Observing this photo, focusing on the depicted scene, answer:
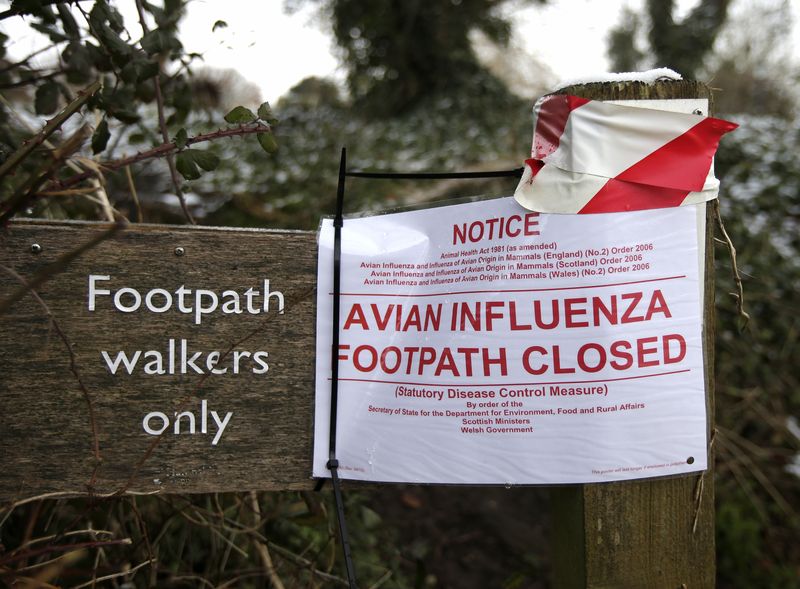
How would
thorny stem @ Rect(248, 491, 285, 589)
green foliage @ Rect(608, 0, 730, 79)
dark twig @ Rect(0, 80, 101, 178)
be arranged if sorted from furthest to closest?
green foliage @ Rect(608, 0, 730, 79)
thorny stem @ Rect(248, 491, 285, 589)
dark twig @ Rect(0, 80, 101, 178)

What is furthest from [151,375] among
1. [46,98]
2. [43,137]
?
[46,98]

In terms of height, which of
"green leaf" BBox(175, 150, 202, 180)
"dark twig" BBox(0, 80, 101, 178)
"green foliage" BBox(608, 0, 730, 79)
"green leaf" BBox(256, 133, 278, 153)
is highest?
"green foliage" BBox(608, 0, 730, 79)

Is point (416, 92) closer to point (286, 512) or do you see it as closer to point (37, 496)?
point (286, 512)

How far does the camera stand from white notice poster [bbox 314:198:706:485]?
4.09ft

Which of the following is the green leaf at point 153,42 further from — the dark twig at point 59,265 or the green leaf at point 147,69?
the dark twig at point 59,265

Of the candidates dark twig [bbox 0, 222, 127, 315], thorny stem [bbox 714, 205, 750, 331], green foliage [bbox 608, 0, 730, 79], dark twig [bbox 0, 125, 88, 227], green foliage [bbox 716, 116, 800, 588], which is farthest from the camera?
green foliage [bbox 608, 0, 730, 79]

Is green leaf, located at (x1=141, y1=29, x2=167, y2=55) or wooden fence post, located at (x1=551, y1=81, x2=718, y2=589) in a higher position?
green leaf, located at (x1=141, y1=29, x2=167, y2=55)

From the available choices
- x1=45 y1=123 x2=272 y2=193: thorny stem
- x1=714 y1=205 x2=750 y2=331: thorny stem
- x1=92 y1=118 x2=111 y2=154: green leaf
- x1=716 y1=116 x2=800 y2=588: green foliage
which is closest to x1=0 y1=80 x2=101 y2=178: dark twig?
x1=45 y1=123 x2=272 y2=193: thorny stem

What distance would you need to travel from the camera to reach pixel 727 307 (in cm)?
365

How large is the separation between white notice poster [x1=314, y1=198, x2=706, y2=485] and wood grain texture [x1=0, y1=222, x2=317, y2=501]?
2.9 inches

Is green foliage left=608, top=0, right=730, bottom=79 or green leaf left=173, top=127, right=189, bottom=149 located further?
green foliage left=608, top=0, right=730, bottom=79

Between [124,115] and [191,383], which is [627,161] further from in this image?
[124,115]

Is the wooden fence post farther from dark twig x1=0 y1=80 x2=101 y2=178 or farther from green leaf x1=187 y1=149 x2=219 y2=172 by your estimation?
dark twig x1=0 y1=80 x2=101 y2=178

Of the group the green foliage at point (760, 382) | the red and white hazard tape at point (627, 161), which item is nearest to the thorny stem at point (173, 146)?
the red and white hazard tape at point (627, 161)
